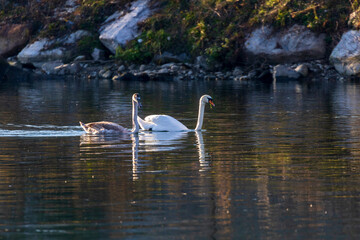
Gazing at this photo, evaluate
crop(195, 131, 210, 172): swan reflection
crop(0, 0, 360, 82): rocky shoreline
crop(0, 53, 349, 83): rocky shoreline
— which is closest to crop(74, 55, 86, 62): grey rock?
crop(0, 0, 360, 82): rocky shoreline

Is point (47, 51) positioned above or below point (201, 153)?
above

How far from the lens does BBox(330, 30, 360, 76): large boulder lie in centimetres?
3522

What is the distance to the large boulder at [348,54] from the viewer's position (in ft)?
116

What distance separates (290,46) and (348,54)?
11.7 feet

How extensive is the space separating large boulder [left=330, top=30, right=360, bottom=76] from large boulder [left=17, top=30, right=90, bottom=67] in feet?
53.7

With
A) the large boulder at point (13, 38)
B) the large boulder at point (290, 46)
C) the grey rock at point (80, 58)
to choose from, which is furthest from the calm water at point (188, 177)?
the large boulder at point (13, 38)

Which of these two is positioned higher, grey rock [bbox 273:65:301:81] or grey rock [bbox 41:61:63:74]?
grey rock [bbox 41:61:63:74]

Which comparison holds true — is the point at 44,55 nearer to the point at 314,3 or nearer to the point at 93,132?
the point at 314,3

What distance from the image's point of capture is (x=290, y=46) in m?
38.0

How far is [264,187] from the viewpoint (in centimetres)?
960

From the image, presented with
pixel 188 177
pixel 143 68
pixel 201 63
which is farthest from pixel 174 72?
pixel 188 177

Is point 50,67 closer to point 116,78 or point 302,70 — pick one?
point 116,78

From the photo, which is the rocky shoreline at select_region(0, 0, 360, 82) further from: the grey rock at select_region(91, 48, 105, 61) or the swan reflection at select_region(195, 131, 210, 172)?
the swan reflection at select_region(195, 131, 210, 172)

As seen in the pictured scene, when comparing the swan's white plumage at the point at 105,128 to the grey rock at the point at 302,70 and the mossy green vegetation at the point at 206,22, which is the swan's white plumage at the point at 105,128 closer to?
the grey rock at the point at 302,70
